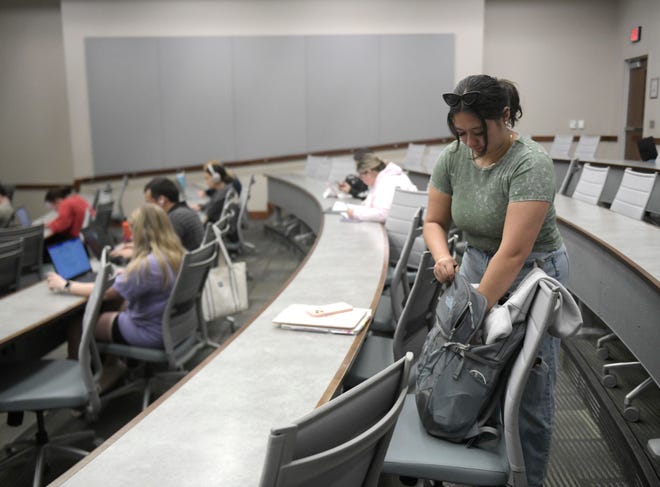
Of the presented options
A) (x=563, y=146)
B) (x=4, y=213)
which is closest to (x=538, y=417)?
(x=4, y=213)

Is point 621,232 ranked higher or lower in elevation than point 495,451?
higher

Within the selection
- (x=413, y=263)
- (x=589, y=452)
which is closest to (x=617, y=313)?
(x=589, y=452)

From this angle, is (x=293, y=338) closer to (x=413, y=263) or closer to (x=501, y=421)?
(x=501, y=421)

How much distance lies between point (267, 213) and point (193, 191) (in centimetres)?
246

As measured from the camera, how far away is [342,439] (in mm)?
1062

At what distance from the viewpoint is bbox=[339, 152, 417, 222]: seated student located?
435cm

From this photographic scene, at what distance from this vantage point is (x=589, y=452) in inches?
105

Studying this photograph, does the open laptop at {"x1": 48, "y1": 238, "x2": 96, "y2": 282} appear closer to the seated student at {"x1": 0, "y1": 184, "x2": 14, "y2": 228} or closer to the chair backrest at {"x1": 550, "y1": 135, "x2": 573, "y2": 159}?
the seated student at {"x1": 0, "y1": 184, "x2": 14, "y2": 228}

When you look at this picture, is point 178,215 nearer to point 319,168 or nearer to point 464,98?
point 464,98

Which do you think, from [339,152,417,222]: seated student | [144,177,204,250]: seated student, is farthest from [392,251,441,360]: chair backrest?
[144,177,204,250]: seated student

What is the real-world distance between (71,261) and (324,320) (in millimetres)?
1912

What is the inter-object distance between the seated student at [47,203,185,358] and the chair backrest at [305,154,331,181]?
493 cm

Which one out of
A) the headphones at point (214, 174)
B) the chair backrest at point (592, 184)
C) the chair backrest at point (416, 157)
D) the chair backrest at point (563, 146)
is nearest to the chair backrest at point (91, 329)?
the chair backrest at point (592, 184)

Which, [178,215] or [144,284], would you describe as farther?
[178,215]
